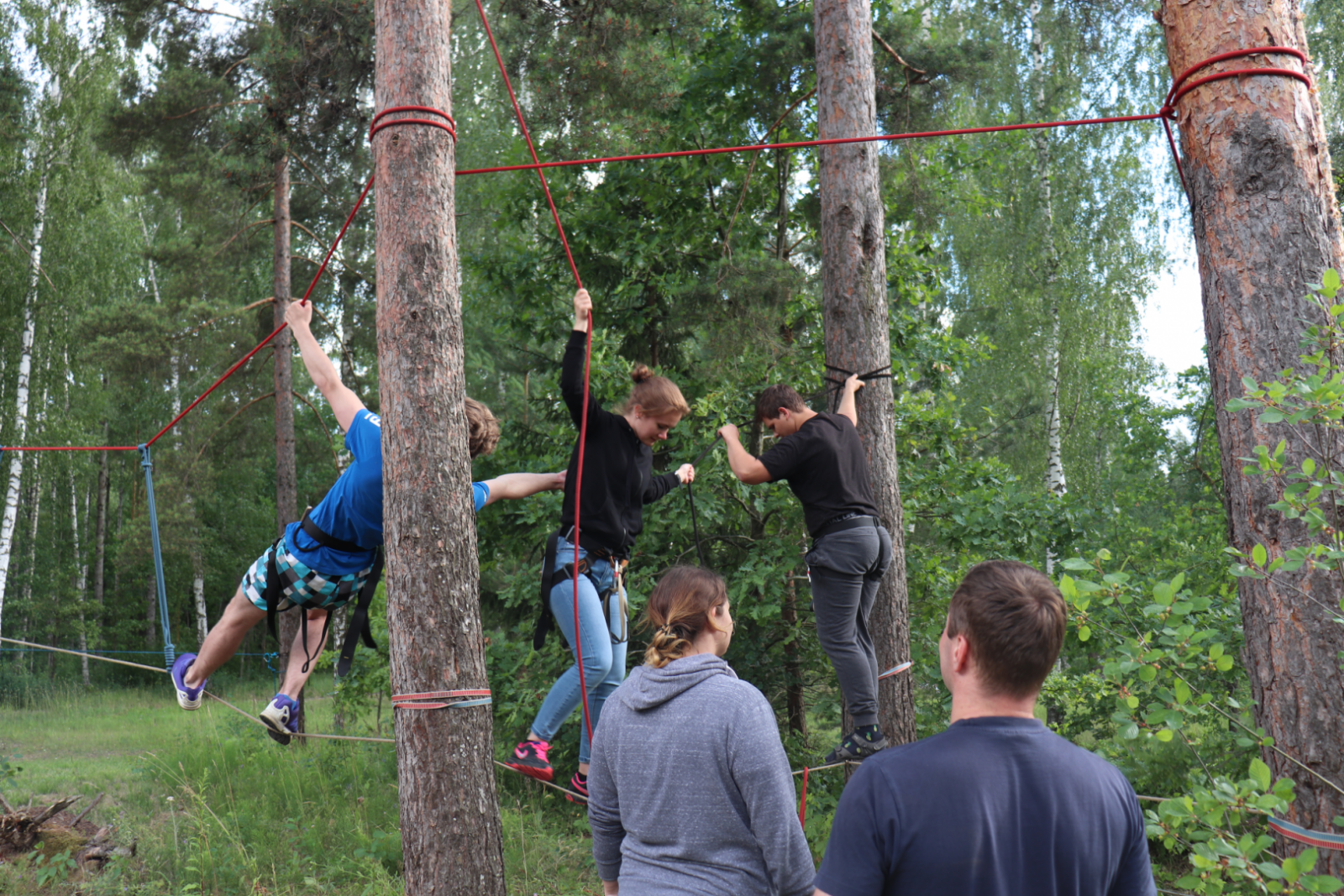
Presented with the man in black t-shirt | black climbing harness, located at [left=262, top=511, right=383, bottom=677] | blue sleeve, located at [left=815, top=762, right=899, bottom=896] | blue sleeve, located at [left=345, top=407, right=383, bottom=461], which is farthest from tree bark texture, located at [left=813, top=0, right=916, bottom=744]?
blue sleeve, located at [left=815, top=762, right=899, bottom=896]

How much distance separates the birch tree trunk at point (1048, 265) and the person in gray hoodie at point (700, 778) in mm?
12023

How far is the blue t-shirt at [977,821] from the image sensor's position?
53.7 inches

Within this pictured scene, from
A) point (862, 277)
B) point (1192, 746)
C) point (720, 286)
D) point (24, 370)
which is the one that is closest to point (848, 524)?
point (862, 277)

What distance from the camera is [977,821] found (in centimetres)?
136

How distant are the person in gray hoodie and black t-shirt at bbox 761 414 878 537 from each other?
1.84 meters

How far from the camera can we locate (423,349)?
3.09 meters

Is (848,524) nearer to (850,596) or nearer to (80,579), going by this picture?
(850,596)

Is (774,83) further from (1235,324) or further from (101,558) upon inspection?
(101,558)

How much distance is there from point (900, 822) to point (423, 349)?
2283 mm

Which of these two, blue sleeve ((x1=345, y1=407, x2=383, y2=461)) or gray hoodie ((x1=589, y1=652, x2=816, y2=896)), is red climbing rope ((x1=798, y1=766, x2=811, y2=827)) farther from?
blue sleeve ((x1=345, y1=407, x2=383, y2=461))

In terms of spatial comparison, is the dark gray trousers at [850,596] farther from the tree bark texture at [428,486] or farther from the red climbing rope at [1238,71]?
the red climbing rope at [1238,71]

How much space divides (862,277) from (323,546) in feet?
9.27

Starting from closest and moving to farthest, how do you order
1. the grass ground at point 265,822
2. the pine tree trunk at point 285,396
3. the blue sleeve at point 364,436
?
the blue sleeve at point 364,436 < the grass ground at point 265,822 < the pine tree trunk at point 285,396

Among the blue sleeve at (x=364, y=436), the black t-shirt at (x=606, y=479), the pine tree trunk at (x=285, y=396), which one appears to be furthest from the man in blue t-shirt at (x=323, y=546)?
the pine tree trunk at (x=285, y=396)
